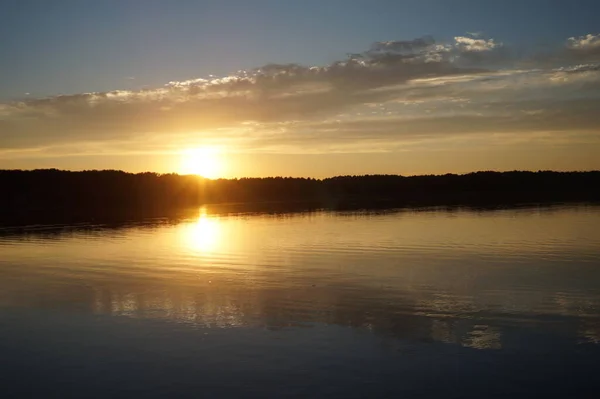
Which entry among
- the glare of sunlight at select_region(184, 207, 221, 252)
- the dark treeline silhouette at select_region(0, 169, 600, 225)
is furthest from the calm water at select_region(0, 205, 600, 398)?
the dark treeline silhouette at select_region(0, 169, 600, 225)

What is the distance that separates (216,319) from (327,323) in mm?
2451

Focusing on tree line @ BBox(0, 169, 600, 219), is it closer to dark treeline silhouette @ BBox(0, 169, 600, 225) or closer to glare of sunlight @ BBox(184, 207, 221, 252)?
dark treeline silhouette @ BBox(0, 169, 600, 225)

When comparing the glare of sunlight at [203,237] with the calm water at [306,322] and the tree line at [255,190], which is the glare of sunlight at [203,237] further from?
the tree line at [255,190]

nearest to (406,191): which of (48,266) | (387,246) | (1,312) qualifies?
(387,246)

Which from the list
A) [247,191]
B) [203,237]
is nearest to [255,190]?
[247,191]

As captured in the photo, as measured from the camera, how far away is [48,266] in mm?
23375

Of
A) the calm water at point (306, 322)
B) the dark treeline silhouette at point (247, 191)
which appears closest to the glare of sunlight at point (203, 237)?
the calm water at point (306, 322)

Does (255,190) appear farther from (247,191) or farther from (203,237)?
(203,237)

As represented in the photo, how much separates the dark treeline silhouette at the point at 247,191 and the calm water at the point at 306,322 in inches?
1656

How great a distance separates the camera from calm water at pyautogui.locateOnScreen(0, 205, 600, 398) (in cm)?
985

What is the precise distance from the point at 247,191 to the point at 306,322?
95.6 meters

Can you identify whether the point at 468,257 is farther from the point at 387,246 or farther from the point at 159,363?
the point at 159,363

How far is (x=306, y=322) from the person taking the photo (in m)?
13.5

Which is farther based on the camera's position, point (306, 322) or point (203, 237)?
point (203, 237)
